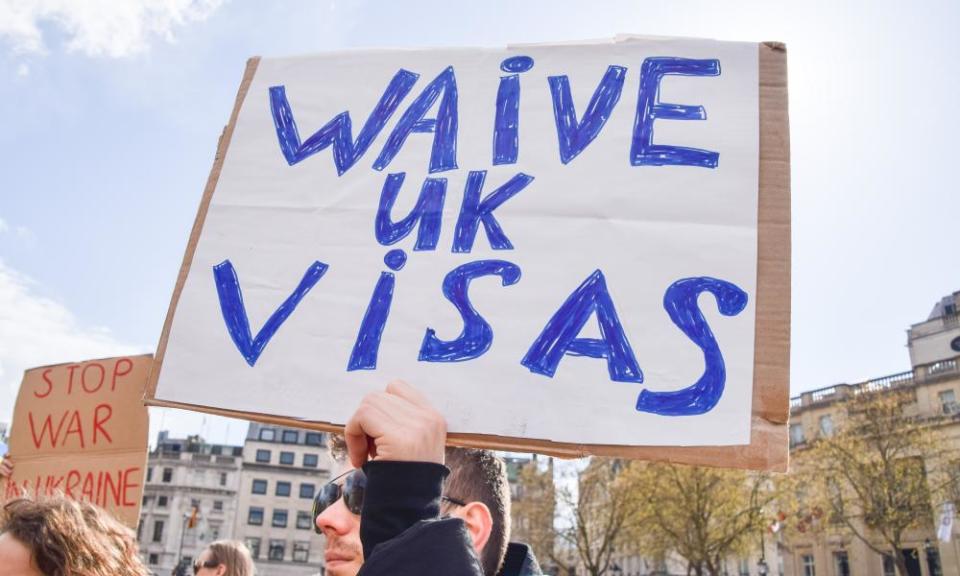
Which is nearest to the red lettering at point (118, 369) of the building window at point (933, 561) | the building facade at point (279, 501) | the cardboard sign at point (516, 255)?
the cardboard sign at point (516, 255)

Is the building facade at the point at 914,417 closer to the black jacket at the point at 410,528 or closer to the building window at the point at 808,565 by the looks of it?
the building window at the point at 808,565

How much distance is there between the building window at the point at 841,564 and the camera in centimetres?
3859

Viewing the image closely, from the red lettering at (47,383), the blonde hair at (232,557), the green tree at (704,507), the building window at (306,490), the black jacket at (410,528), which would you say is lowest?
the blonde hair at (232,557)

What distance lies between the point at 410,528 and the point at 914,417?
129ft

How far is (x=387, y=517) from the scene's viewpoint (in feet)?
4.42

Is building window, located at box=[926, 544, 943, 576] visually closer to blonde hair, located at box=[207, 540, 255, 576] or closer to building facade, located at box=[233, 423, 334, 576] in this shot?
blonde hair, located at box=[207, 540, 255, 576]

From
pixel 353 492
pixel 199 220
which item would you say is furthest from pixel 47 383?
pixel 353 492

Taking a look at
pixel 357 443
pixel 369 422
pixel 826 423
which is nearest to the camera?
pixel 369 422

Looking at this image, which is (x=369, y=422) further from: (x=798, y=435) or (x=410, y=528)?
(x=798, y=435)

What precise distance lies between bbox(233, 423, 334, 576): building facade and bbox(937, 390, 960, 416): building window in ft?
142

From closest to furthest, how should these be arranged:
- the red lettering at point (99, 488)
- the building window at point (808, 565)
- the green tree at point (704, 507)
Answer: the red lettering at point (99, 488)
the green tree at point (704, 507)
the building window at point (808, 565)

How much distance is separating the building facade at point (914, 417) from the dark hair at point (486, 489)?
3114 cm

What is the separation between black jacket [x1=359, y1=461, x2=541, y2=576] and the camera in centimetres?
Result: 128

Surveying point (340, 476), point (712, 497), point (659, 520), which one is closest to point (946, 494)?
point (712, 497)
